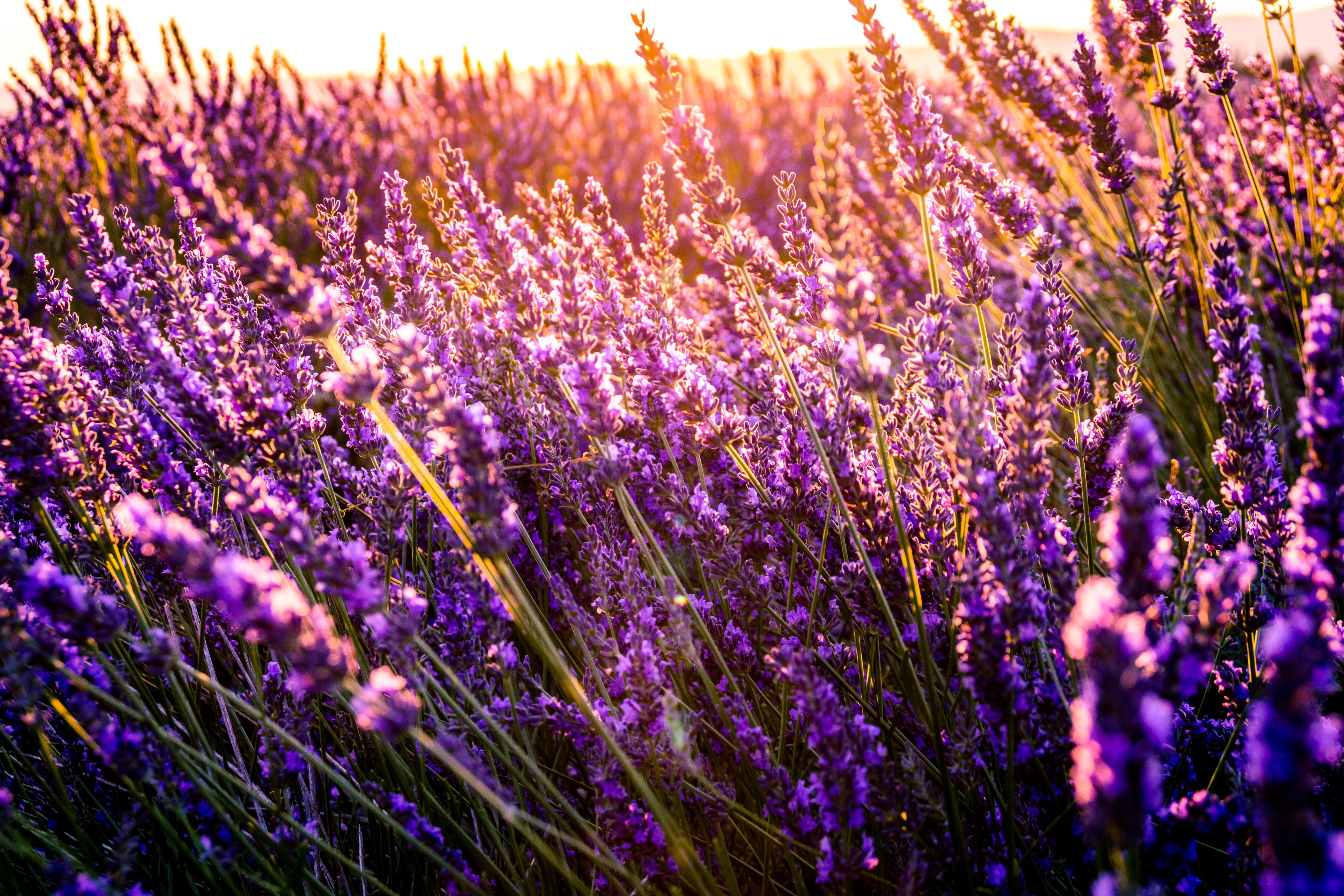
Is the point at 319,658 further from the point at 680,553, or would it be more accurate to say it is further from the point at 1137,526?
the point at 680,553

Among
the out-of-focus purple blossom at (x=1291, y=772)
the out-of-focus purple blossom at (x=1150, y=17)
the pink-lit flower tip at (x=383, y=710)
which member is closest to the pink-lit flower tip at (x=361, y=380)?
the pink-lit flower tip at (x=383, y=710)

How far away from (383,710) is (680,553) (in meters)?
1.21

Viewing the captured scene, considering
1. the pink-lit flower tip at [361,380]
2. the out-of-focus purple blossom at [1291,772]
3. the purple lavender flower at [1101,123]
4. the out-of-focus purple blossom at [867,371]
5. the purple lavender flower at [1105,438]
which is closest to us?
the out-of-focus purple blossom at [1291,772]

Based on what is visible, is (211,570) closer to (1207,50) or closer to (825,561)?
(825,561)

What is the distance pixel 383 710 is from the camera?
0.89m

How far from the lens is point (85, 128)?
5426mm

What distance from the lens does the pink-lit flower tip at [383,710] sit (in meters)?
0.86

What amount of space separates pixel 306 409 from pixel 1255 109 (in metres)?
3.96

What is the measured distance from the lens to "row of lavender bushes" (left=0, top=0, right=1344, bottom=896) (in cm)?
97

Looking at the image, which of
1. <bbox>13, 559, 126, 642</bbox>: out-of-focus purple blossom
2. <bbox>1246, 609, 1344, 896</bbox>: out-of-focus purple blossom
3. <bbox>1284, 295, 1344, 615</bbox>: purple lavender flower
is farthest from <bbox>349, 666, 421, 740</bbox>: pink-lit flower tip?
<bbox>1284, 295, 1344, 615</bbox>: purple lavender flower

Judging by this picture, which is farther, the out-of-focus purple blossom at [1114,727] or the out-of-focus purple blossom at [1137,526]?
the out-of-focus purple blossom at [1137,526]

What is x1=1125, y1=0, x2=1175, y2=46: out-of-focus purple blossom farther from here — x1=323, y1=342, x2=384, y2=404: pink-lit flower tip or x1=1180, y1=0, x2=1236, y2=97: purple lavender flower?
x1=323, y1=342, x2=384, y2=404: pink-lit flower tip

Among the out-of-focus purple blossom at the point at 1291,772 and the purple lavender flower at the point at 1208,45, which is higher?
the purple lavender flower at the point at 1208,45

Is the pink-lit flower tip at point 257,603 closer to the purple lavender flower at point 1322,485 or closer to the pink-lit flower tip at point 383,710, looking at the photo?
the pink-lit flower tip at point 383,710
